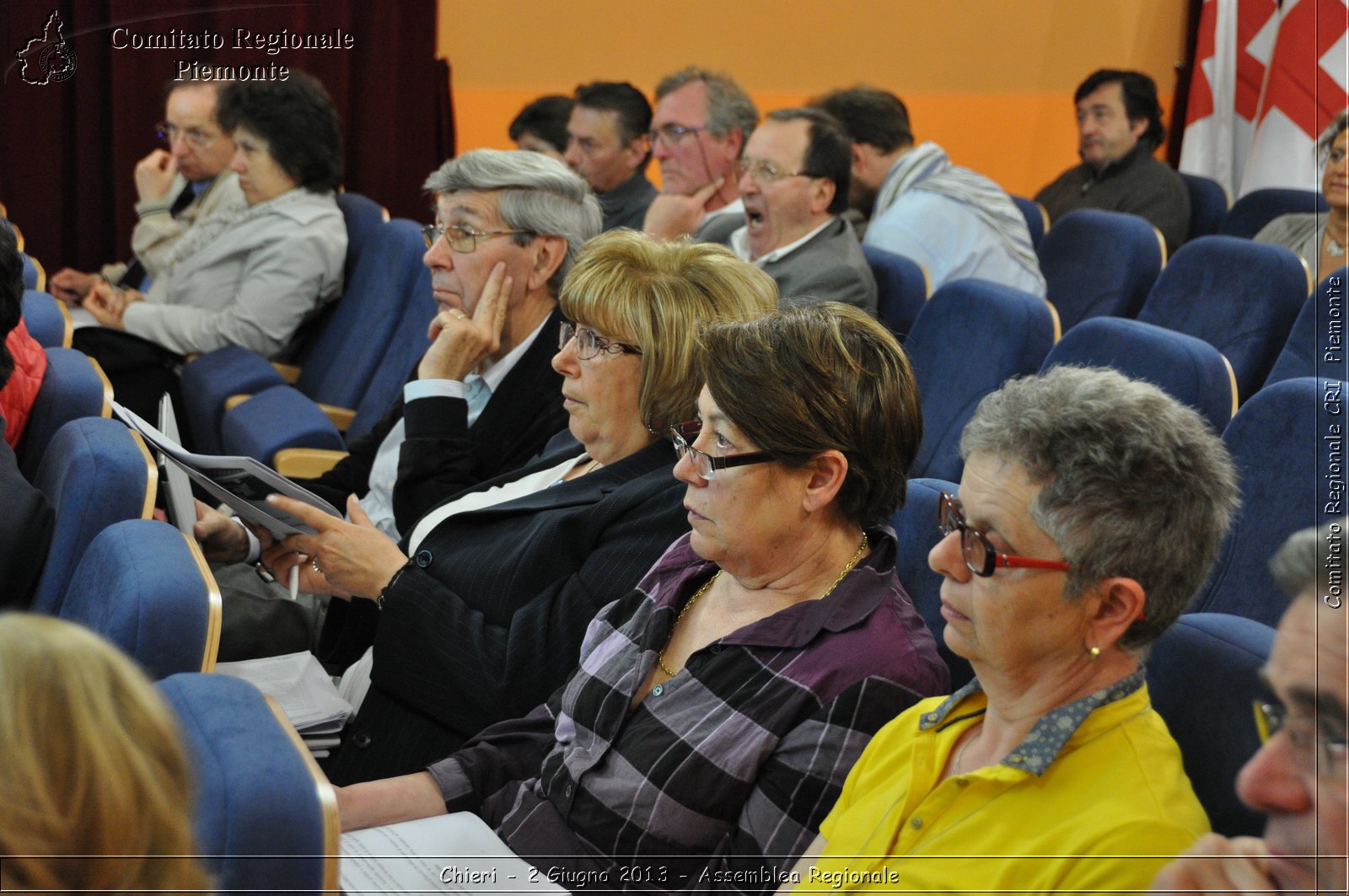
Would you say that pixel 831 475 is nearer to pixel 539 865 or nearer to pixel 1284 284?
pixel 539 865

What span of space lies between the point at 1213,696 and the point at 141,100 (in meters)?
4.25

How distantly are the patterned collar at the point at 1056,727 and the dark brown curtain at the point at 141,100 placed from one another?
2.54 m

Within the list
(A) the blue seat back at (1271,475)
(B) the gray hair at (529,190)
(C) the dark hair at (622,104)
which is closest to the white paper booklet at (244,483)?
(B) the gray hair at (529,190)

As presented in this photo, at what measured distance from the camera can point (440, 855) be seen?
1.51 meters

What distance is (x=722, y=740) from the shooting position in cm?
144

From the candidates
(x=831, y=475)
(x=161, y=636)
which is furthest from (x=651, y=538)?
(x=161, y=636)

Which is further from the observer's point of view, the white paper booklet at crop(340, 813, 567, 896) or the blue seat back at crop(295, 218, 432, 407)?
the blue seat back at crop(295, 218, 432, 407)

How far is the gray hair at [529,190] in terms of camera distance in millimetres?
2707

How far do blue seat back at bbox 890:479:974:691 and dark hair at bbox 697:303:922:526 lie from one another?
0.16 metres

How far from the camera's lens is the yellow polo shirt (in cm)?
108

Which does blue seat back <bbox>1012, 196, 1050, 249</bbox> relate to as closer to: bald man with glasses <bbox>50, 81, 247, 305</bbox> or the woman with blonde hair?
bald man with glasses <bbox>50, 81, 247, 305</bbox>

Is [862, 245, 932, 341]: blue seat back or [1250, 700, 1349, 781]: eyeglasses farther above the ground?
[1250, 700, 1349, 781]: eyeglasses

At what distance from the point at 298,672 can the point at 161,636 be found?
627 millimetres

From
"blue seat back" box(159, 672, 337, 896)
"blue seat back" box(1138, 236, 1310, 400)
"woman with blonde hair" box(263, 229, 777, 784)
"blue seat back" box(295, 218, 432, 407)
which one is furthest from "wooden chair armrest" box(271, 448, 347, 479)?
"blue seat back" box(1138, 236, 1310, 400)
